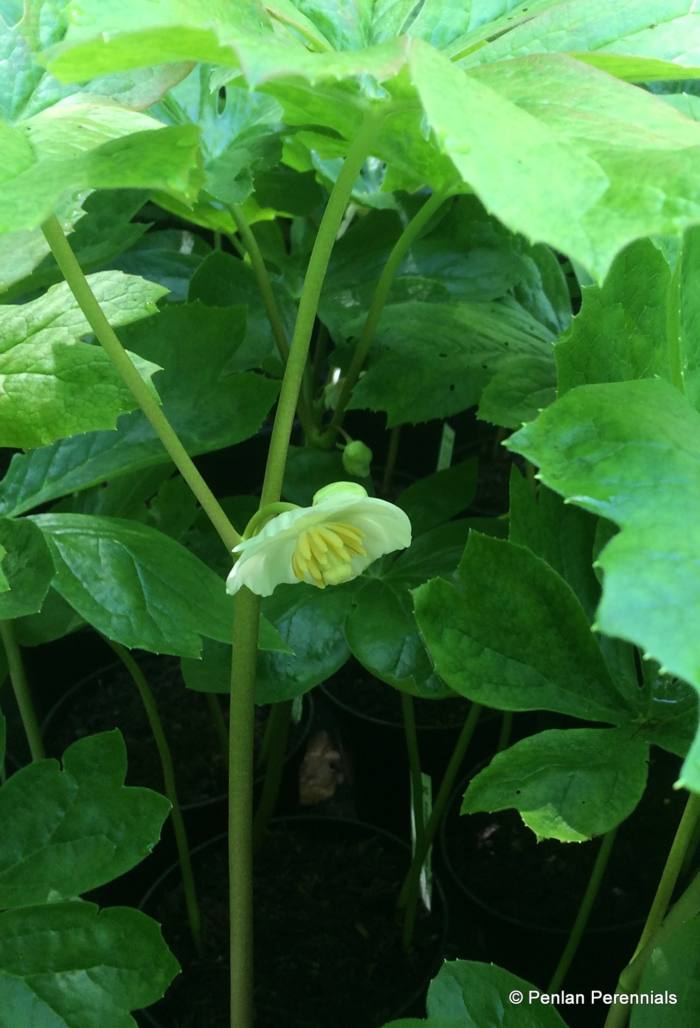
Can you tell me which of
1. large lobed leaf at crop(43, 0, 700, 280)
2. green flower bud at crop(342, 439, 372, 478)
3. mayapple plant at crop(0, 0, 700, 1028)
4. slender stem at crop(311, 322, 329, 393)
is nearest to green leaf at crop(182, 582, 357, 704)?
mayapple plant at crop(0, 0, 700, 1028)

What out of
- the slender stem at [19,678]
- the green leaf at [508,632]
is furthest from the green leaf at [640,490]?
the slender stem at [19,678]

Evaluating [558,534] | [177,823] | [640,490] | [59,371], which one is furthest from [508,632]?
[177,823]

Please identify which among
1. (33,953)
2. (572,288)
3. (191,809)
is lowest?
(191,809)

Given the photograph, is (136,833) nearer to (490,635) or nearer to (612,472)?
(490,635)

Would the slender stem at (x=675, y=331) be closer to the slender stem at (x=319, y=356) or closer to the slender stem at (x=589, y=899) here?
the slender stem at (x=589, y=899)

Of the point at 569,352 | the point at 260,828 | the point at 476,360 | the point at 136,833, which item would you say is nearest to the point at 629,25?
the point at 569,352

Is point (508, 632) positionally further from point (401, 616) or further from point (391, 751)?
point (391, 751)

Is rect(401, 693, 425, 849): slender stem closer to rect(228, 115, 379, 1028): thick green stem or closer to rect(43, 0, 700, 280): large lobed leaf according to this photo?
rect(228, 115, 379, 1028): thick green stem
